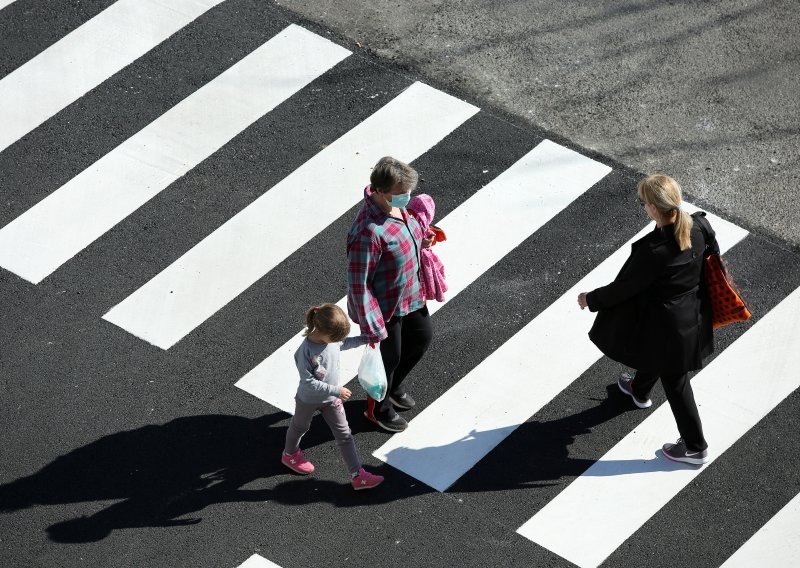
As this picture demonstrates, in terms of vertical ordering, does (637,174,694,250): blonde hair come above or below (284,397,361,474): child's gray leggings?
above

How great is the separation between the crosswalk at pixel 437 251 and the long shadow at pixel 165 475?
0.35m

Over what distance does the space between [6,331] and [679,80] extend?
5.83 m

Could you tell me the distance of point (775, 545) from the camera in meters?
7.25

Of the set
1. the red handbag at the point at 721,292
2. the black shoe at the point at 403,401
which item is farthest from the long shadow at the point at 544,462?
the red handbag at the point at 721,292

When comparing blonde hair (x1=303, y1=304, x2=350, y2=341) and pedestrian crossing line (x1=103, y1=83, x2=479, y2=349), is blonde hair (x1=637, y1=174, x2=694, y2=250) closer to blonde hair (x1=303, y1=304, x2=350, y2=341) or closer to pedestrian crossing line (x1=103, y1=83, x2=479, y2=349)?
blonde hair (x1=303, y1=304, x2=350, y2=341)

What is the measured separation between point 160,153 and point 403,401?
10.7 feet

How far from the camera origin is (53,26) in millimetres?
11125

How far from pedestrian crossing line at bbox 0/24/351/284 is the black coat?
13.1 ft

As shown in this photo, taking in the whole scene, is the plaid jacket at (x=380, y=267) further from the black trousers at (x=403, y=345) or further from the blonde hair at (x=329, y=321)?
the blonde hair at (x=329, y=321)

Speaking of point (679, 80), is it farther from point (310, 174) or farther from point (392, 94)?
point (310, 174)

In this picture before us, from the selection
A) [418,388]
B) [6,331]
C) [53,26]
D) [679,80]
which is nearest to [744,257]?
[679,80]

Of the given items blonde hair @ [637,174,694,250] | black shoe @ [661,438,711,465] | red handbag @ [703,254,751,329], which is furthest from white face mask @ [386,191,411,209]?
black shoe @ [661,438,711,465]

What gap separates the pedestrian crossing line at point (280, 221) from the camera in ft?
28.6

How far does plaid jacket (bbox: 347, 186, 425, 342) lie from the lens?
22.8ft
